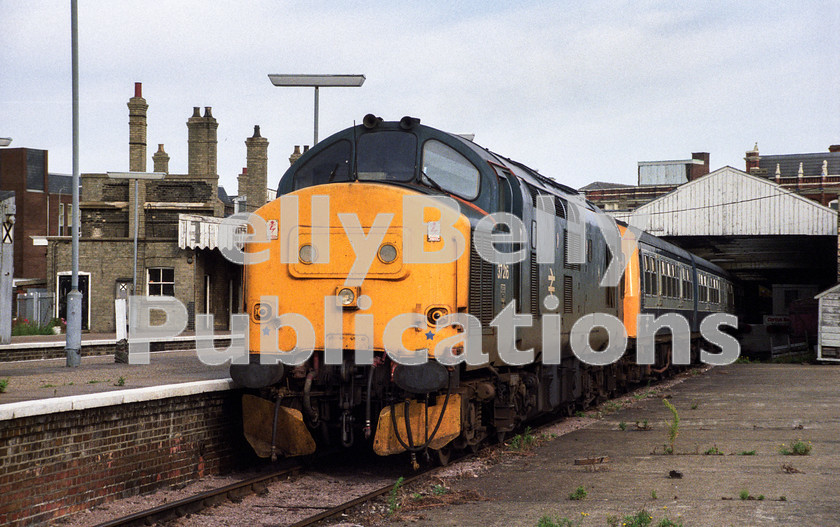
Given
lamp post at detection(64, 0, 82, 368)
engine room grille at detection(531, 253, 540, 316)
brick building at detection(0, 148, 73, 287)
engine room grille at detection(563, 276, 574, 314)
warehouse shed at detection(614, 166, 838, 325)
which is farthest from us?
brick building at detection(0, 148, 73, 287)

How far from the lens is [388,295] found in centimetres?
884

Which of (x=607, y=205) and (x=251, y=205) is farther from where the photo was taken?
(x=607, y=205)

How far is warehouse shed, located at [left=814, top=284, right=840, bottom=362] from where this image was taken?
29891 millimetres

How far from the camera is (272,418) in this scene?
30.6ft

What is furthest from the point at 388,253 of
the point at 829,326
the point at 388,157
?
the point at 829,326

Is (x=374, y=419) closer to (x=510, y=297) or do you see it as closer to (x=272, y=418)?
(x=272, y=418)

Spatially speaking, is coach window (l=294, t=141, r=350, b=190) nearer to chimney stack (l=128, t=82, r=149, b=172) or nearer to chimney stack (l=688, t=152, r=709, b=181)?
chimney stack (l=128, t=82, r=149, b=172)

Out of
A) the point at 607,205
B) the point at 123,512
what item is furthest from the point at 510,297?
the point at 607,205

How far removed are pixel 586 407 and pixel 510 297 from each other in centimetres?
616

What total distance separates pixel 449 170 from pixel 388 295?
5.58 ft

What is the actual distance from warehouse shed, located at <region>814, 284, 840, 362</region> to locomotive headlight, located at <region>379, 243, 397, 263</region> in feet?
81.5

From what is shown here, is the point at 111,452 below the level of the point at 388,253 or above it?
below

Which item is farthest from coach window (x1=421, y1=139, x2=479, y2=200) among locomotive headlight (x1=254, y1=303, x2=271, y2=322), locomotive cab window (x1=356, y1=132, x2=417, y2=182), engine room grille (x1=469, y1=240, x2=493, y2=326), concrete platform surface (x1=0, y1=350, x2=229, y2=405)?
concrete platform surface (x1=0, y1=350, x2=229, y2=405)

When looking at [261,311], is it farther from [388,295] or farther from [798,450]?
[798,450]
